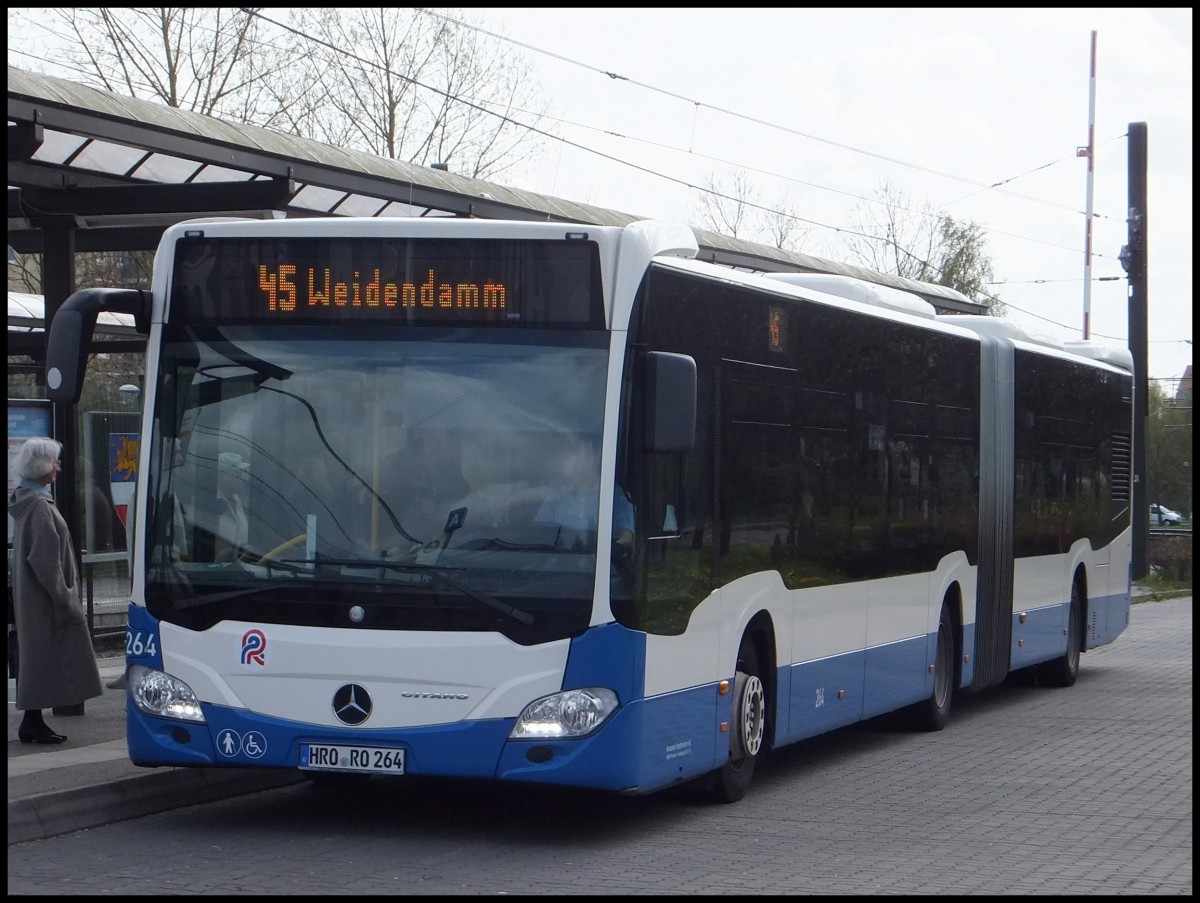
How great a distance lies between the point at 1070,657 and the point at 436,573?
10.8 m

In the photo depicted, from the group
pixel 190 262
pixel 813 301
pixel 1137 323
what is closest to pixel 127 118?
pixel 190 262

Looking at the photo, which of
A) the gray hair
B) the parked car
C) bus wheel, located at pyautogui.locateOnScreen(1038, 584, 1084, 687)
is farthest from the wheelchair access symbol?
the parked car

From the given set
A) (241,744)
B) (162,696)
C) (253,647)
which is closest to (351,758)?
(241,744)

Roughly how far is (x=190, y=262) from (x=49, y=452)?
93.4 inches

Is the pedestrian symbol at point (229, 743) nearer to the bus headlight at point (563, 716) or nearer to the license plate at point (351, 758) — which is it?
the license plate at point (351, 758)

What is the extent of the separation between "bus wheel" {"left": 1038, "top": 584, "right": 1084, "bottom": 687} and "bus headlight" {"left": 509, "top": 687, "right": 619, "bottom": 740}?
1007 cm

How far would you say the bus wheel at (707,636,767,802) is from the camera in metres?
9.84

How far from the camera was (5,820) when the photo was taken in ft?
27.0

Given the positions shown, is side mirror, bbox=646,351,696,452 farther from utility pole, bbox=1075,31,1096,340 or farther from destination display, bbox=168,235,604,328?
utility pole, bbox=1075,31,1096,340

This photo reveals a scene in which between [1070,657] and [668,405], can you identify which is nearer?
[668,405]

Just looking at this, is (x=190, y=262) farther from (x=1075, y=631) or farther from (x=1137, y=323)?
(x=1137, y=323)

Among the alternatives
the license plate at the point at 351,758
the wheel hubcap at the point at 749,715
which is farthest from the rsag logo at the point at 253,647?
the wheel hubcap at the point at 749,715

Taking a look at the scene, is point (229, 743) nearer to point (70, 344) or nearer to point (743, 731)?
point (70, 344)

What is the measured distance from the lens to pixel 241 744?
28.3ft
